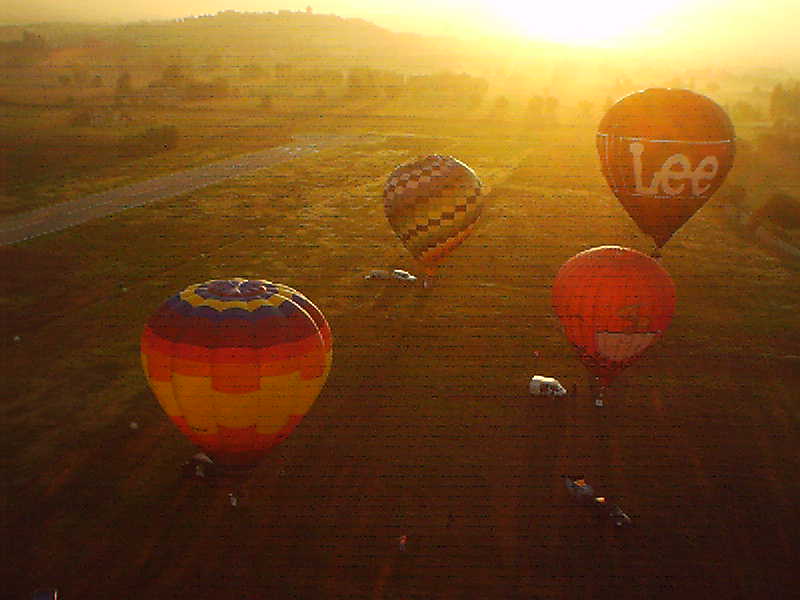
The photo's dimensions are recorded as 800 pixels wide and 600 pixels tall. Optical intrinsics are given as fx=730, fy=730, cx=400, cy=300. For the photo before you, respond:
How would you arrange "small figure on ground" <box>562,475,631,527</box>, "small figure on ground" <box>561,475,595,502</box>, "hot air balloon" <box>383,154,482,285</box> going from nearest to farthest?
"small figure on ground" <box>562,475,631,527</box>, "small figure on ground" <box>561,475,595,502</box>, "hot air balloon" <box>383,154,482,285</box>

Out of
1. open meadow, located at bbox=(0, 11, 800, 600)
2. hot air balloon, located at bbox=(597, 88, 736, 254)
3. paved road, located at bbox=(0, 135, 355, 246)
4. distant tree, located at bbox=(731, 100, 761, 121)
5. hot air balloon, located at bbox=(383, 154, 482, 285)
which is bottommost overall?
distant tree, located at bbox=(731, 100, 761, 121)

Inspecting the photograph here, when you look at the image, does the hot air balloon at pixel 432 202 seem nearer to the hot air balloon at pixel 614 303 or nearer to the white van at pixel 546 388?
the hot air balloon at pixel 614 303

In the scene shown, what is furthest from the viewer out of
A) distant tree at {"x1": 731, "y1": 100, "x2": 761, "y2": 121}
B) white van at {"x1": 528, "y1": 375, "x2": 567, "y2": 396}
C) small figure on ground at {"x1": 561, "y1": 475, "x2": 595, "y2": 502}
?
distant tree at {"x1": 731, "y1": 100, "x2": 761, "y2": 121}

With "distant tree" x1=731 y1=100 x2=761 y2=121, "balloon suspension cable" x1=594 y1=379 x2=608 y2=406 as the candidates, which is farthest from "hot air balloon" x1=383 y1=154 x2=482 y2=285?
"distant tree" x1=731 y1=100 x2=761 y2=121

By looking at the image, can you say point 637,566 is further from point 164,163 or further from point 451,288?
point 164,163

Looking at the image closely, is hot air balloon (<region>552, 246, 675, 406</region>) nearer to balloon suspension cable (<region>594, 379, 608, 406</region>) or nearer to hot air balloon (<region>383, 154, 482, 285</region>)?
balloon suspension cable (<region>594, 379, 608, 406</region>)

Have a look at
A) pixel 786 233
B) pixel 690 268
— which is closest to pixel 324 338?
pixel 690 268

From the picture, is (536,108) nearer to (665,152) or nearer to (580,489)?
(665,152)
